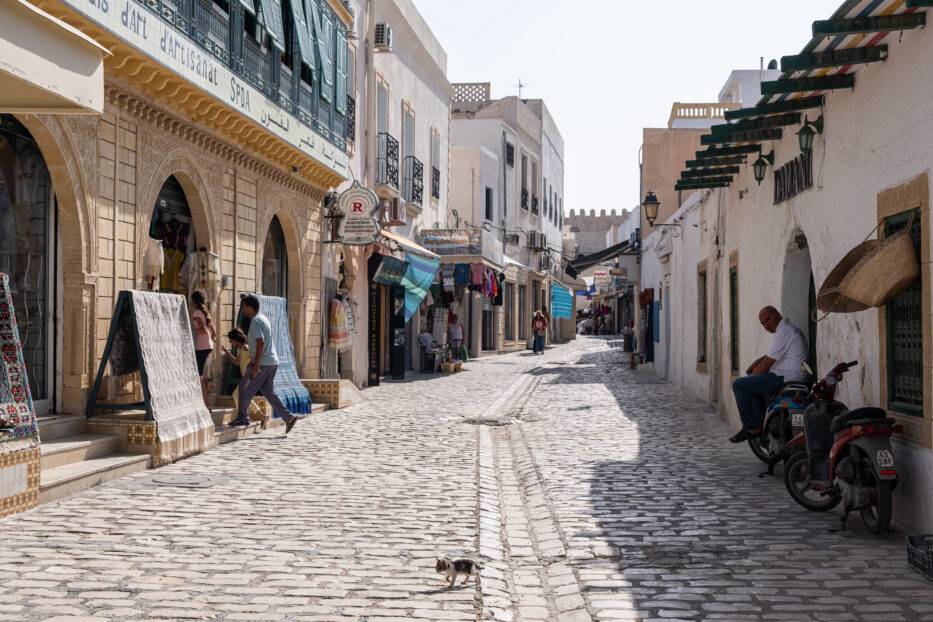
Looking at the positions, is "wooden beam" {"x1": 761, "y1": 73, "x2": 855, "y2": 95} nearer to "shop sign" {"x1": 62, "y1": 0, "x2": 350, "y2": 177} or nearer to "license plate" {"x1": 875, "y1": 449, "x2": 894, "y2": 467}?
"license plate" {"x1": 875, "y1": 449, "x2": 894, "y2": 467}

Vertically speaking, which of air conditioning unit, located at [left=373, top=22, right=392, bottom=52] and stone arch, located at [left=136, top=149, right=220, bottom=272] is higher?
air conditioning unit, located at [left=373, top=22, right=392, bottom=52]

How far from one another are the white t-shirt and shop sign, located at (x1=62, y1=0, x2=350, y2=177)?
6.83 metres

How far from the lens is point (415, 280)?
21594mm

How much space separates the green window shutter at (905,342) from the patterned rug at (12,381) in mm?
6230

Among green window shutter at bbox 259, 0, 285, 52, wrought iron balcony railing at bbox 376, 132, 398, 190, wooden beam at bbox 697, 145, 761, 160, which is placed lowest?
wooden beam at bbox 697, 145, 761, 160

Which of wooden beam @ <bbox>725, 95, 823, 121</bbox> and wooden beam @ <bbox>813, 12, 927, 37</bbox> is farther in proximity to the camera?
wooden beam @ <bbox>725, 95, 823, 121</bbox>

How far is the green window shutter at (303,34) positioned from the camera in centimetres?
1394

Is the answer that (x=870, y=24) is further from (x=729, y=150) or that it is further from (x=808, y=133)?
(x=729, y=150)

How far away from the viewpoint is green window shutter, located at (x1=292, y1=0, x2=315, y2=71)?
13.9 metres

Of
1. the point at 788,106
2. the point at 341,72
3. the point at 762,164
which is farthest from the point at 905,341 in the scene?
the point at 341,72

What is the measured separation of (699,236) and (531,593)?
12.9 metres

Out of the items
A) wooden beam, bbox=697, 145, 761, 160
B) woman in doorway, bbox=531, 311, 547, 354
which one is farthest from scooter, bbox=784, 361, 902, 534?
woman in doorway, bbox=531, 311, 547, 354

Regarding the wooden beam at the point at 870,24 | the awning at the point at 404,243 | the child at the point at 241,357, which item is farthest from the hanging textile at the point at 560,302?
the wooden beam at the point at 870,24

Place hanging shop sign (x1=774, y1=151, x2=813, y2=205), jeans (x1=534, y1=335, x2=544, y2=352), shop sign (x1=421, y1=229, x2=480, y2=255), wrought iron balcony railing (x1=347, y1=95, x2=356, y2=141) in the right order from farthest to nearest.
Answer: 1. jeans (x1=534, y1=335, x2=544, y2=352)
2. shop sign (x1=421, y1=229, x2=480, y2=255)
3. wrought iron balcony railing (x1=347, y1=95, x2=356, y2=141)
4. hanging shop sign (x1=774, y1=151, x2=813, y2=205)
